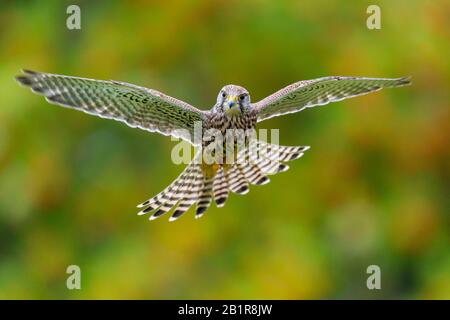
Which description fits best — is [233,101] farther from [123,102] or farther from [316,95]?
[316,95]

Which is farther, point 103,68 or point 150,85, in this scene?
point 103,68

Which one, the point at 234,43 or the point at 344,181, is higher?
the point at 234,43

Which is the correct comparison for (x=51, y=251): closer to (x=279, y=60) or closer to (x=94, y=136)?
(x=94, y=136)

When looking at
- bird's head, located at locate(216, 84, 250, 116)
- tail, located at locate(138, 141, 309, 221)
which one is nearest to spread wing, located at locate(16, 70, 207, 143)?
bird's head, located at locate(216, 84, 250, 116)

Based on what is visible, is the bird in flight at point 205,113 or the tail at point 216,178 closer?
the bird in flight at point 205,113

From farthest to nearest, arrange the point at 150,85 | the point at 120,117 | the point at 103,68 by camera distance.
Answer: the point at 103,68 → the point at 150,85 → the point at 120,117

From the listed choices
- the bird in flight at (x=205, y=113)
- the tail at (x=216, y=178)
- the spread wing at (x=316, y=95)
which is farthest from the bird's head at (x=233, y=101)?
the tail at (x=216, y=178)

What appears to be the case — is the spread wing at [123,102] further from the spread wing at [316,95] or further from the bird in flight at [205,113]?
the spread wing at [316,95]

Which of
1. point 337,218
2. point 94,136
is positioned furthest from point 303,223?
point 94,136

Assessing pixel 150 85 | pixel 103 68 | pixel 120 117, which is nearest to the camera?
pixel 120 117
